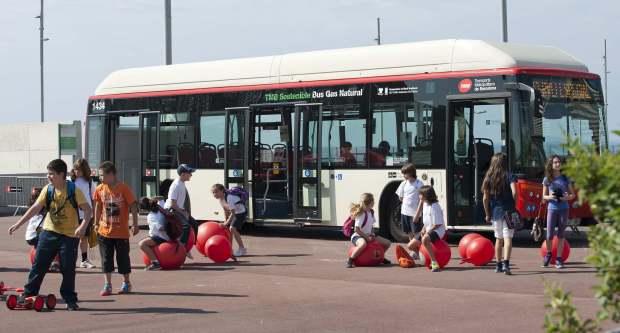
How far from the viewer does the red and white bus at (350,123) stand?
19.2m

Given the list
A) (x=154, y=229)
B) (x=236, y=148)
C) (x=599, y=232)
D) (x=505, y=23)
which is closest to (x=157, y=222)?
(x=154, y=229)

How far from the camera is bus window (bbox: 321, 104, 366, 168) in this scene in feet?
69.4

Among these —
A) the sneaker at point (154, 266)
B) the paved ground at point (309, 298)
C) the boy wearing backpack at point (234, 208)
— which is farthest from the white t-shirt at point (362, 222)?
the sneaker at point (154, 266)

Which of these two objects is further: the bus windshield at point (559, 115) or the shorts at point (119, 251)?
the bus windshield at point (559, 115)

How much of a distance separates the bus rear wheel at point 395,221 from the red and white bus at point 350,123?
0.09 feet

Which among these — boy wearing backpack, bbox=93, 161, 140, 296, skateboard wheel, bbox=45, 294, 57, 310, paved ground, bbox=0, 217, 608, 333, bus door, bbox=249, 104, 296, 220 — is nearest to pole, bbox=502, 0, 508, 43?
bus door, bbox=249, 104, 296, 220

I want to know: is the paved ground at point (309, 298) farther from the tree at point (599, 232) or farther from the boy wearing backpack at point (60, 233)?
the tree at point (599, 232)

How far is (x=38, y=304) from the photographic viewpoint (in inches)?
471

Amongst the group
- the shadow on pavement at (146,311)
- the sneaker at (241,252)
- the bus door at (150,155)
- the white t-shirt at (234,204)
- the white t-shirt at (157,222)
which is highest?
the bus door at (150,155)

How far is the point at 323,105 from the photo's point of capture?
21828mm

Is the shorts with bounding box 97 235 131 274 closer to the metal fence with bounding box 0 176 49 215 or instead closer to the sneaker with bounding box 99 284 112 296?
the sneaker with bounding box 99 284 112 296

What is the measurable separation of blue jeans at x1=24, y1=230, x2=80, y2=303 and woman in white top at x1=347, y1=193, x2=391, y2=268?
17.2 feet

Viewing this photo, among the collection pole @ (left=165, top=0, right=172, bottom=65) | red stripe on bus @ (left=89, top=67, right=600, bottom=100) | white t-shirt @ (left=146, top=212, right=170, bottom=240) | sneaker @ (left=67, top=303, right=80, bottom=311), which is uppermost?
pole @ (left=165, top=0, right=172, bottom=65)

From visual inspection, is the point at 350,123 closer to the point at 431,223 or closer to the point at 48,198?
the point at 431,223
